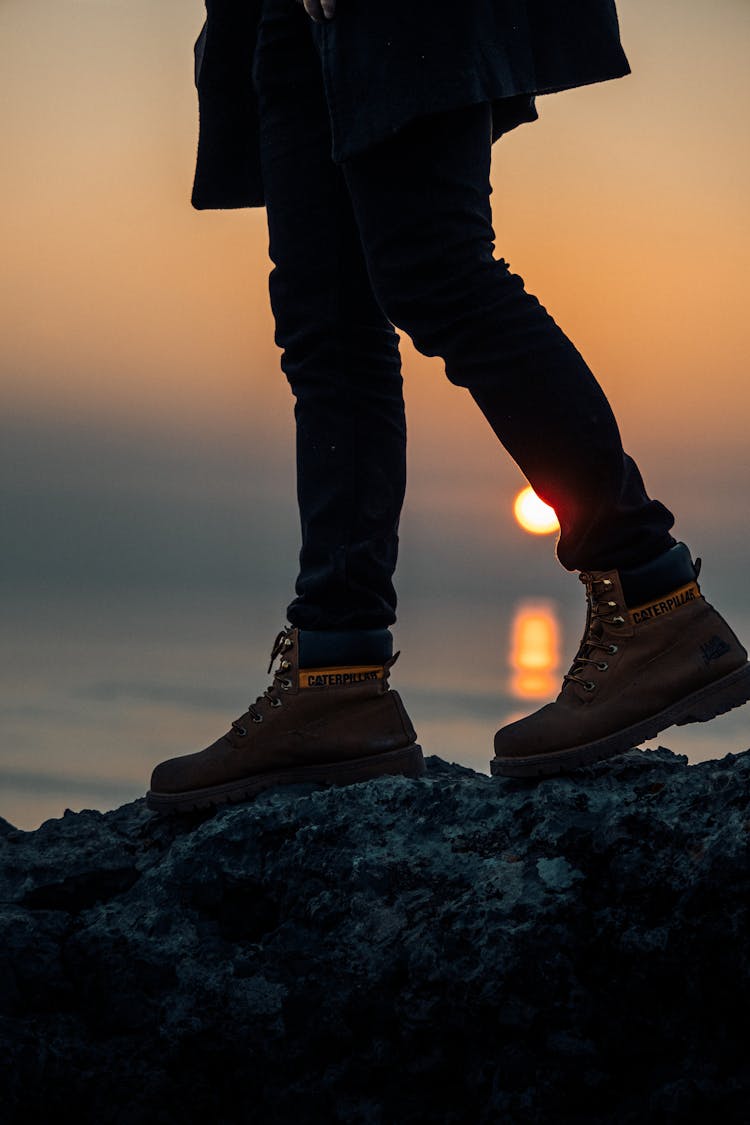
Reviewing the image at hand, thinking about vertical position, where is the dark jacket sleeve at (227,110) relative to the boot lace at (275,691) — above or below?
above

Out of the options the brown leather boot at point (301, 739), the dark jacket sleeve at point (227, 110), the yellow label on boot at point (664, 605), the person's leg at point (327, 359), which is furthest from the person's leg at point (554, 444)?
the dark jacket sleeve at point (227, 110)

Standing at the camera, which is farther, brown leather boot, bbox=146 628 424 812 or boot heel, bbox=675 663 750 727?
brown leather boot, bbox=146 628 424 812

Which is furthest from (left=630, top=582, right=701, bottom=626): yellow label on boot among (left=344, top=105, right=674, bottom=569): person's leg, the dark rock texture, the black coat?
the black coat

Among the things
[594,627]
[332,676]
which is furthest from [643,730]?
[332,676]

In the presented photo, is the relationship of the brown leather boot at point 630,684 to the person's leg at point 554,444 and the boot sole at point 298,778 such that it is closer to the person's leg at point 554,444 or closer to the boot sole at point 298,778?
the person's leg at point 554,444

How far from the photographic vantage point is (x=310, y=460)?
285 cm

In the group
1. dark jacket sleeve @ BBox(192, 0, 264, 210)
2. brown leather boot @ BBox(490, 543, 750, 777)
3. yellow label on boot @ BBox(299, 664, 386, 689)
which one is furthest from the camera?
dark jacket sleeve @ BBox(192, 0, 264, 210)

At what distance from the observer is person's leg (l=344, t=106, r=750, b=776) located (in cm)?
233

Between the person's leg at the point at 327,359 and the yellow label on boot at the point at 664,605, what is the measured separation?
648 millimetres

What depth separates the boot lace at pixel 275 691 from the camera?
288cm

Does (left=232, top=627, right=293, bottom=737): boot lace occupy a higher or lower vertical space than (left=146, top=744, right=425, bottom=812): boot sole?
higher

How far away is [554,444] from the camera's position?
234cm

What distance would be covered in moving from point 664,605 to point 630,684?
18 cm

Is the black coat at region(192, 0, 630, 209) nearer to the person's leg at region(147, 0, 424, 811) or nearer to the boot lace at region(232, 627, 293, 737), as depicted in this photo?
the person's leg at region(147, 0, 424, 811)
